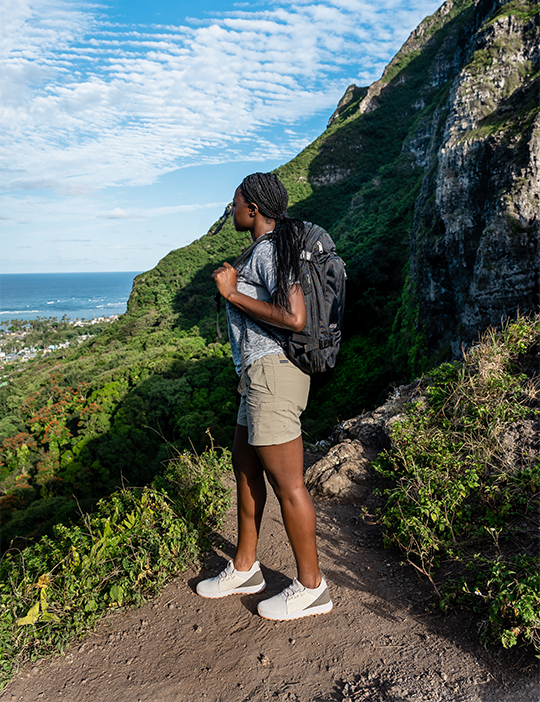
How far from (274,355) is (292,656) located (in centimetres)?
132

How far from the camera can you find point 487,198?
12.1 metres

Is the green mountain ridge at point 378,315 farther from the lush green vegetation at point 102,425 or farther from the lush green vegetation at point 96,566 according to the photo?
the lush green vegetation at point 96,566

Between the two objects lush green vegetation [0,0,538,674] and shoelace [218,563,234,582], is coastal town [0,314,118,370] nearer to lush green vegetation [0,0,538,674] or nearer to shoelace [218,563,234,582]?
lush green vegetation [0,0,538,674]

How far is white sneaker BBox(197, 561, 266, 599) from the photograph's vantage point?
7.90 feet

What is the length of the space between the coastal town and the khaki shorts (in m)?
55.4

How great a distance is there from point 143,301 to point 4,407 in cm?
2157

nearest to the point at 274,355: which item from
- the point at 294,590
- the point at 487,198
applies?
the point at 294,590

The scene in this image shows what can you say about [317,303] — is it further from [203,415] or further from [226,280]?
[203,415]

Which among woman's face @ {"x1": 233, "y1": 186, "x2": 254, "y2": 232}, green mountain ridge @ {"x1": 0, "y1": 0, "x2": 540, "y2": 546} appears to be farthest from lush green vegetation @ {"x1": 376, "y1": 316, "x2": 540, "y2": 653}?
green mountain ridge @ {"x1": 0, "y1": 0, "x2": 540, "y2": 546}

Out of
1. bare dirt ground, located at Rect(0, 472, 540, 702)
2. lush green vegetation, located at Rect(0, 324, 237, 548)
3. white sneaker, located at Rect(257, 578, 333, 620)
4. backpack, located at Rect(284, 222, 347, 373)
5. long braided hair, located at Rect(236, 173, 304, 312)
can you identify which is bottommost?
lush green vegetation, located at Rect(0, 324, 237, 548)

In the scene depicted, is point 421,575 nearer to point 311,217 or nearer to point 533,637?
point 533,637

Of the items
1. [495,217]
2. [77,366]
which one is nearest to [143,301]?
[77,366]

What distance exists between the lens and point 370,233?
3044 centimetres

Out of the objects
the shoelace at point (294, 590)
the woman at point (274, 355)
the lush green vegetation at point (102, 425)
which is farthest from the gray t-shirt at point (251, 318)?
the lush green vegetation at point (102, 425)
